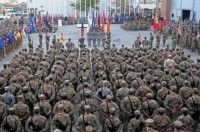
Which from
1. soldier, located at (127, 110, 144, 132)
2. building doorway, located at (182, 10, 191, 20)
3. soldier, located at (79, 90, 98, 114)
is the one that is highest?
building doorway, located at (182, 10, 191, 20)

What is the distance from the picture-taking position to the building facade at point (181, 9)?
1650 inches

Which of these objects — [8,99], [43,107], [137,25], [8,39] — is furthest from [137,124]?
[137,25]

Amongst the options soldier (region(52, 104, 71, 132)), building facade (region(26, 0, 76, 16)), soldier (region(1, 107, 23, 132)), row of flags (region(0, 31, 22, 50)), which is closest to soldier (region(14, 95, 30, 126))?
soldier (region(1, 107, 23, 132))

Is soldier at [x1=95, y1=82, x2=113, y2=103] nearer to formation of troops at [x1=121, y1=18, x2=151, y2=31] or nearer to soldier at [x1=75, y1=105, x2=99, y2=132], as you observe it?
soldier at [x1=75, y1=105, x2=99, y2=132]

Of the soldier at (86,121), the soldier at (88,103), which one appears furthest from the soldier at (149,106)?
the soldier at (86,121)

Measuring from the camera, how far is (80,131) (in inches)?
411

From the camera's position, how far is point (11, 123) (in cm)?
1031

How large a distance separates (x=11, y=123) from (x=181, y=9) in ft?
121

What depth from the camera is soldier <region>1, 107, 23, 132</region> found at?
10.3 metres

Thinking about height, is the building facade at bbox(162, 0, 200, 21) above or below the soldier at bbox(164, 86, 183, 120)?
above

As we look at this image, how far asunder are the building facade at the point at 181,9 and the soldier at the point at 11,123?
33211 mm

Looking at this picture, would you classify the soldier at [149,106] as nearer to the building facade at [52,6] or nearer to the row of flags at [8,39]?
the row of flags at [8,39]

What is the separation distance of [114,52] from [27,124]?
34.3 ft

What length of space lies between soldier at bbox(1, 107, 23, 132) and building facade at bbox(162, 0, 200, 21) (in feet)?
109
